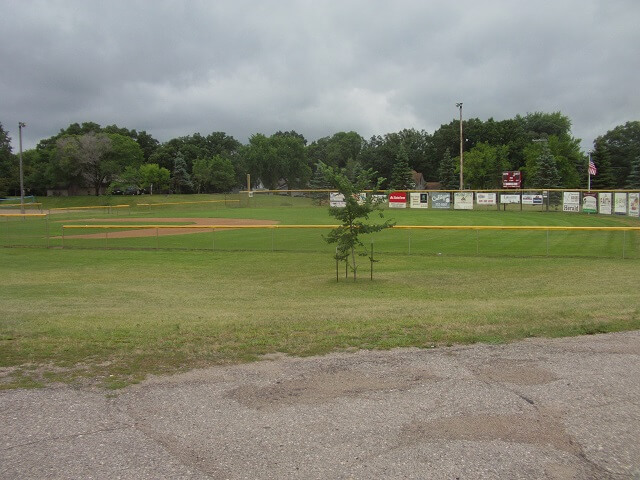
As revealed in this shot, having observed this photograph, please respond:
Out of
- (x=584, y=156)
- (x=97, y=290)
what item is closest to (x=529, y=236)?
(x=97, y=290)

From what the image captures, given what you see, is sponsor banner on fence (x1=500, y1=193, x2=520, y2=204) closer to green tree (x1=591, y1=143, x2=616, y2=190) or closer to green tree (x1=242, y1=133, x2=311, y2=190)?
green tree (x1=591, y1=143, x2=616, y2=190)

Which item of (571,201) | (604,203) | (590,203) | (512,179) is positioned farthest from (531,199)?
(512,179)

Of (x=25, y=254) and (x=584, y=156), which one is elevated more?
(x=584, y=156)

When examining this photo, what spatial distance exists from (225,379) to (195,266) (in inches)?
685

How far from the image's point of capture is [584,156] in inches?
3836

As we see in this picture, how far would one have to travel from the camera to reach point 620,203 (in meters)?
47.3

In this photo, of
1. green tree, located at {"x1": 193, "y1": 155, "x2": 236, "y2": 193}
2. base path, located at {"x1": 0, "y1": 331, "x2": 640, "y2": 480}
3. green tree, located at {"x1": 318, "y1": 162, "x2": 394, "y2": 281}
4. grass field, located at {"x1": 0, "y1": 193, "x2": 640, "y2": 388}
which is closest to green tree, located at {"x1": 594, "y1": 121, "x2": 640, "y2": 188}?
green tree, located at {"x1": 193, "y1": 155, "x2": 236, "y2": 193}

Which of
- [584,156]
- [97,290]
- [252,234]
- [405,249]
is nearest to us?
[97,290]

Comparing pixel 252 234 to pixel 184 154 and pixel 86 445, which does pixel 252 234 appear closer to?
pixel 86 445

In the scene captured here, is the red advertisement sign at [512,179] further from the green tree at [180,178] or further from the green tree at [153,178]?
the green tree at [153,178]

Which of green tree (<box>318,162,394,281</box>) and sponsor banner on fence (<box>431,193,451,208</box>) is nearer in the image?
green tree (<box>318,162,394,281</box>)

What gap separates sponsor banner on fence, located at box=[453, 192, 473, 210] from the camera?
60750 millimetres

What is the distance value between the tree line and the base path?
8410 centimetres

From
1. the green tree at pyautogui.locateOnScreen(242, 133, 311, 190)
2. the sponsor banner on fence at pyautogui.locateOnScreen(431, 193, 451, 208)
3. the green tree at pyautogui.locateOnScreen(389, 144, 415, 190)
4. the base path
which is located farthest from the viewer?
the green tree at pyautogui.locateOnScreen(242, 133, 311, 190)
